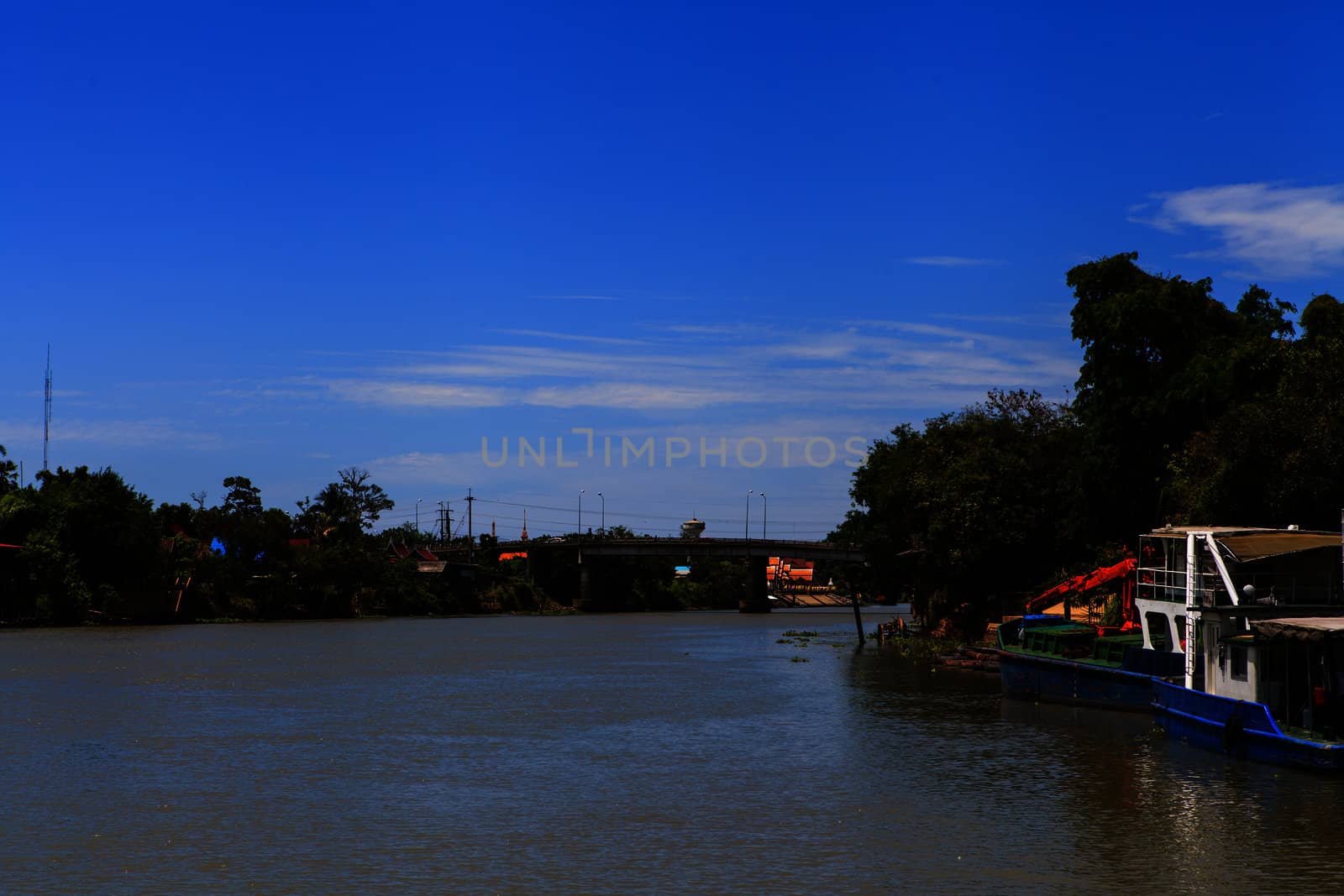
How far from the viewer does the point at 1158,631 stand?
48750 mm

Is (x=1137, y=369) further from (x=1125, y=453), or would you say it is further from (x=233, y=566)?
(x=233, y=566)

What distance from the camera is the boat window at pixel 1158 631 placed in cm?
4459

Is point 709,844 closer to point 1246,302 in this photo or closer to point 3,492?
point 1246,302

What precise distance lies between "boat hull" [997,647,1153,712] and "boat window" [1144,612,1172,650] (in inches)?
61.9

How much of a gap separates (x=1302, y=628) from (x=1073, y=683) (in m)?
17.1

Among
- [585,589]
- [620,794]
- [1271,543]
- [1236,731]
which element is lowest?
[620,794]

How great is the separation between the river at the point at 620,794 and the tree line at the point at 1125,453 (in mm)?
12475

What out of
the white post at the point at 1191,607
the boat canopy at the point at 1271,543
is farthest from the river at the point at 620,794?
the boat canopy at the point at 1271,543

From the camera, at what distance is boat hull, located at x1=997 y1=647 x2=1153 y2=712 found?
44.9 m

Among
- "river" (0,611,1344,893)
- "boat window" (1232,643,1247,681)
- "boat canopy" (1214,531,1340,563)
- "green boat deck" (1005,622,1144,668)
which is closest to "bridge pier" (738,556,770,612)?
"river" (0,611,1344,893)

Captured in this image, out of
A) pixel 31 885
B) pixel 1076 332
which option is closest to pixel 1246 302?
pixel 1076 332

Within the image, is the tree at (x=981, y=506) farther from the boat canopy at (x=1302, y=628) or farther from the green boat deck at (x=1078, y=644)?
the boat canopy at (x=1302, y=628)

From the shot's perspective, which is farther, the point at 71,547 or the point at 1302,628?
the point at 71,547

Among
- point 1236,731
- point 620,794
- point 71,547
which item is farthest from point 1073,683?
point 71,547
